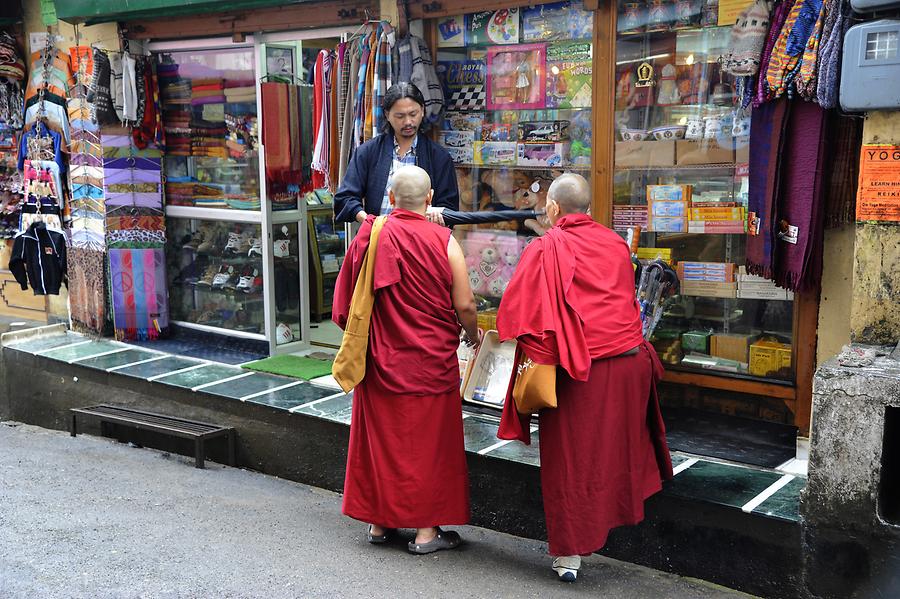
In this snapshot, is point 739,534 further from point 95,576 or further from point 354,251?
point 95,576

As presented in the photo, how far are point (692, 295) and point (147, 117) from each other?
4.73 m

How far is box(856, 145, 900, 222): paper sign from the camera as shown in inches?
163

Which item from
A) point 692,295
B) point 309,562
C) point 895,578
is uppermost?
point 692,295

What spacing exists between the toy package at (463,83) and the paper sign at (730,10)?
62.0 inches

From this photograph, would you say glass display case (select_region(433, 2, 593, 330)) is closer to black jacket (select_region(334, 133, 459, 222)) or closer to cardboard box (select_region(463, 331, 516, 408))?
cardboard box (select_region(463, 331, 516, 408))

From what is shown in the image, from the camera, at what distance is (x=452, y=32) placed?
21.1 ft

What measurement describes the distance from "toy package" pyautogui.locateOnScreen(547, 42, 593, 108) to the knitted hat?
1091mm

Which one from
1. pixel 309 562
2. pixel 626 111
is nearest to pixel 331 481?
pixel 309 562

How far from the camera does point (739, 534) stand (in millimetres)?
4395

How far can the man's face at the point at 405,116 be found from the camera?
5.66m

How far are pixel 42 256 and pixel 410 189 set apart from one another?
5.28 meters

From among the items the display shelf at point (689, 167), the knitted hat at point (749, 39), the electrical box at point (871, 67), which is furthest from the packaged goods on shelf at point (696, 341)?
the electrical box at point (871, 67)

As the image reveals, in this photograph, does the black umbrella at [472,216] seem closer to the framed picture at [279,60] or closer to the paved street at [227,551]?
the paved street at [227,551]

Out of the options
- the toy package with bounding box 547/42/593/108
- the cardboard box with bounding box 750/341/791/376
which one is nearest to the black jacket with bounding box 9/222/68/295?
the toy package with bounding box 547/42/593/108
